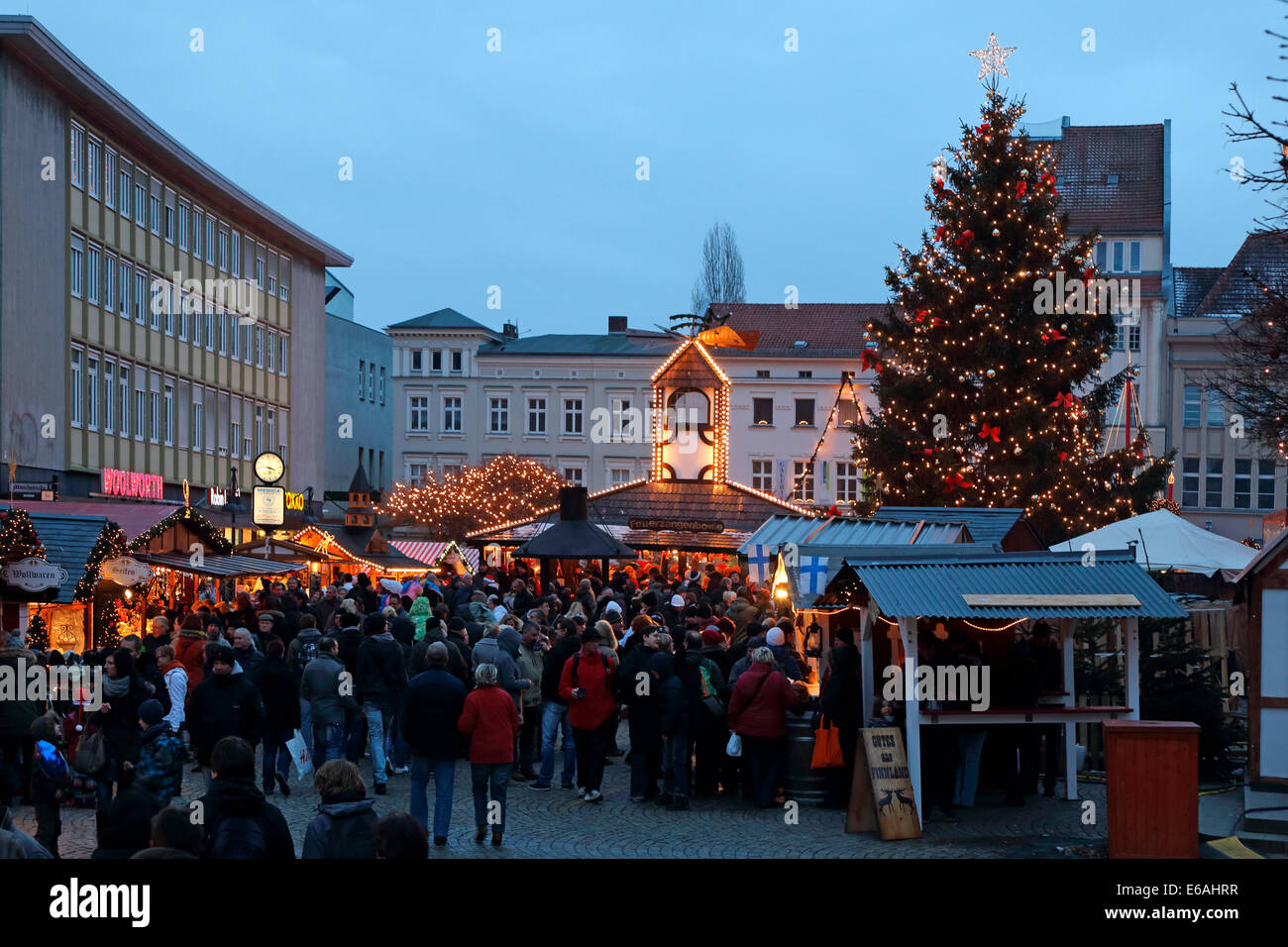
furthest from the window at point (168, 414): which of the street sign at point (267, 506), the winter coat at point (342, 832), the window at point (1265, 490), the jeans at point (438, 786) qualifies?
the winter coat at point (342, 832)

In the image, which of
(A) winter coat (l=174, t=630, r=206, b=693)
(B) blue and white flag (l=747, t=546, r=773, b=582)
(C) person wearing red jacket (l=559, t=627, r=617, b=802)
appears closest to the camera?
(C) person wearing red jacket (l=559, t=627, r=617, b=802)

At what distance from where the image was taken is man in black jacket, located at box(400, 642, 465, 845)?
13.1 metres

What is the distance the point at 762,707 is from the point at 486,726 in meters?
3.21

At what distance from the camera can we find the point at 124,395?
46.1 metres

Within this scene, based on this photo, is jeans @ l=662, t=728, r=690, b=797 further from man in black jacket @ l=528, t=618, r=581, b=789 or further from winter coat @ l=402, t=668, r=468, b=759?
winter coat @ l=402, t=668, r=468, b=759

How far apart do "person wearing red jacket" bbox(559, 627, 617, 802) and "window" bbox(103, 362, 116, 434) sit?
3188 centimetres

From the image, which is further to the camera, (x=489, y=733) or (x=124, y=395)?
(x=124, y=395)

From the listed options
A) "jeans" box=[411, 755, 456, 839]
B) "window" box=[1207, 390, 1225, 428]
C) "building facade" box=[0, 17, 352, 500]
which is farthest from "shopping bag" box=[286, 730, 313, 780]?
Result: "window" box=[1207, 390, 1225, 428]

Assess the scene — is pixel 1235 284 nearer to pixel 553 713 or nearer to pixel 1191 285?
pixel 1191 285

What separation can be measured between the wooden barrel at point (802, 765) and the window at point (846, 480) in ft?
194

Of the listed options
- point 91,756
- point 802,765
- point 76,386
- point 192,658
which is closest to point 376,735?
point 192,658
